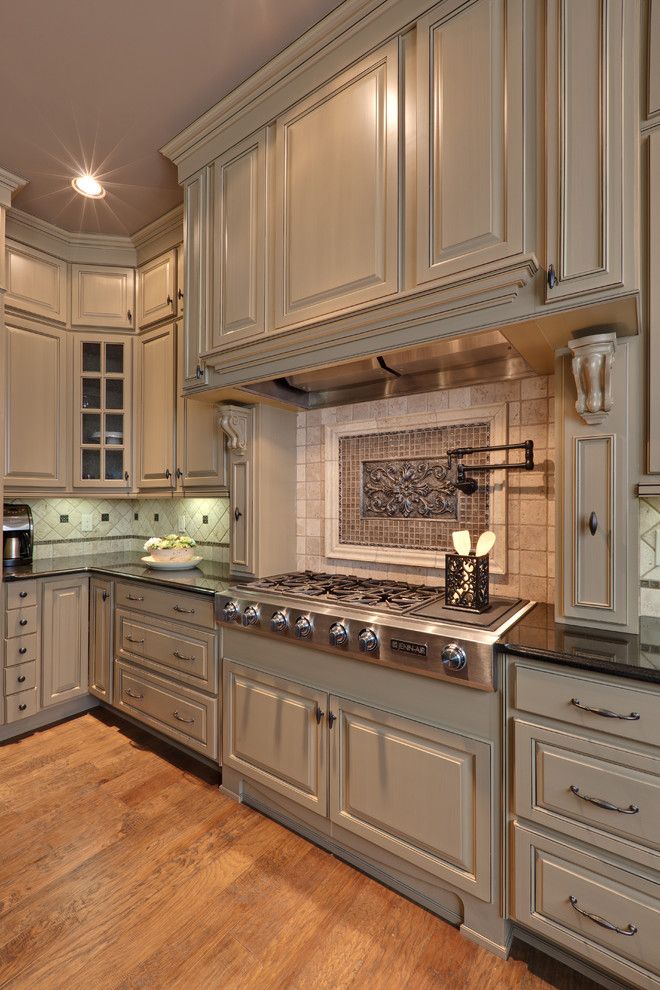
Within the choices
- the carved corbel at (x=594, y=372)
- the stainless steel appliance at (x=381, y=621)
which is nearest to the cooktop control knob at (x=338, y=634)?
the stainless steel appliance at (x=381, y=621)

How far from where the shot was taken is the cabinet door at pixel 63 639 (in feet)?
9.33

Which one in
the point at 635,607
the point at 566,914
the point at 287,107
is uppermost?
the point at 287,107

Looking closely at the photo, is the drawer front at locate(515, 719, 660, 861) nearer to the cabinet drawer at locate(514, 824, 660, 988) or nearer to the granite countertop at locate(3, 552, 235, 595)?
the cabinet drawer at locate(514, 824, 660, 988)

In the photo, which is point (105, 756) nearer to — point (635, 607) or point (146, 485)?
point (146, 485)

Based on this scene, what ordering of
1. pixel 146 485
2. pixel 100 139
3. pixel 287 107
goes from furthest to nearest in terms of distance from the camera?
pixel 146 485, pixel 100 139, pixel 287 107

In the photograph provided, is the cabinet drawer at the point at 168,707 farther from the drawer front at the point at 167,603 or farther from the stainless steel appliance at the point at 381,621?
the stainless steel appliance at the point at 381,621

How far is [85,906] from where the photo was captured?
5.29ft

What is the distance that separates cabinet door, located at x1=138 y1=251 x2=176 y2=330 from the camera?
3.00 metres

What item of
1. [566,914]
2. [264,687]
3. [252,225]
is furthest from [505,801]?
[252,225]

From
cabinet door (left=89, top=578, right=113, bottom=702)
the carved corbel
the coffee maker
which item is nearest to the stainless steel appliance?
the carved corbel

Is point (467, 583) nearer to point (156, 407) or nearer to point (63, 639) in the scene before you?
point (156, 407)

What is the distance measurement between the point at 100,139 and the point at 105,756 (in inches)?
120

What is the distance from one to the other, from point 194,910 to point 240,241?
253 cm

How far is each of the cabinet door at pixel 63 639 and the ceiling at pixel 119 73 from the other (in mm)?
2269
